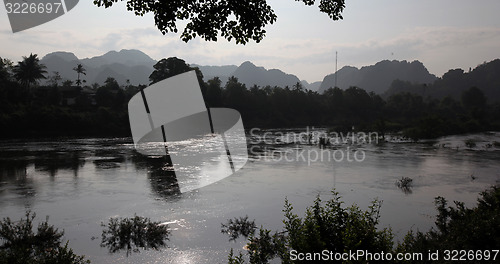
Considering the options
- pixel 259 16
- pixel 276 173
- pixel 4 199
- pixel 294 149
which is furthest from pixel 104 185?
pixel 294 149

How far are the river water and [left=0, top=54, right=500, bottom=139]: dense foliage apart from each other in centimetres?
3222

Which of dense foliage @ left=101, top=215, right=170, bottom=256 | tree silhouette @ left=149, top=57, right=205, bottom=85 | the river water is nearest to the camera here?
dense foliage @ left=101, top=215, right=170, bottom=256

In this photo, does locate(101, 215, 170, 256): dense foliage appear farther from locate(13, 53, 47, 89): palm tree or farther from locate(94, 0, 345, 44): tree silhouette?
locate(13, 53, 47, 89): palm tree

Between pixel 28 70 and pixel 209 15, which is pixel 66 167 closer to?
A: pixel 209 15

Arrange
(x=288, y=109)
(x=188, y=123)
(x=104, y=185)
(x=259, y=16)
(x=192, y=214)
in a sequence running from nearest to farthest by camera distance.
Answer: (x=259, y=16)
(x=192, y=214)
(x=104, y=185)
(x=188, y=123)
(x=288, y=109)

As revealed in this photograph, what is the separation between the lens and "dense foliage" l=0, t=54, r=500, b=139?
6606 centimetres

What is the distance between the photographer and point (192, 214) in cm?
1688

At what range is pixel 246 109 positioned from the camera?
380 feet

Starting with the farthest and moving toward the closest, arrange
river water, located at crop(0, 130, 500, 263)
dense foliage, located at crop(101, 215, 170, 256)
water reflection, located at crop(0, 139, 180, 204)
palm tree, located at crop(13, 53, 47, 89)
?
palm tree, located at crop(13, 53, 47, 89) < water reflection, located at crop(0, 139, 180, 204) < river water, located at crop(0, 130, 500, 263) < dense foliage, located at crop(101, 215, 170, 256)

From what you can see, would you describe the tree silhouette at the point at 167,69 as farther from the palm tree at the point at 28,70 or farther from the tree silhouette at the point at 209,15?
the tree silhouette at the point at 209,15

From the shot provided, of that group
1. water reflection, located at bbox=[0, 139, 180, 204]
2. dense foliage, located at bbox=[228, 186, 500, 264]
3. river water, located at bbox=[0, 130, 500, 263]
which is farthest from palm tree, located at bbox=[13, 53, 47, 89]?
dense foliage, located at bbox=[228, 186, 500, 264]

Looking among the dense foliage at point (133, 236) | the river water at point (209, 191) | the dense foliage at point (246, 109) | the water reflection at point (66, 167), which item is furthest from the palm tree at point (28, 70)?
the dense foliage at point (133, 236)

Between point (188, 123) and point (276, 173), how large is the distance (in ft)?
221

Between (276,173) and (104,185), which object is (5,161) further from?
(276,173)
